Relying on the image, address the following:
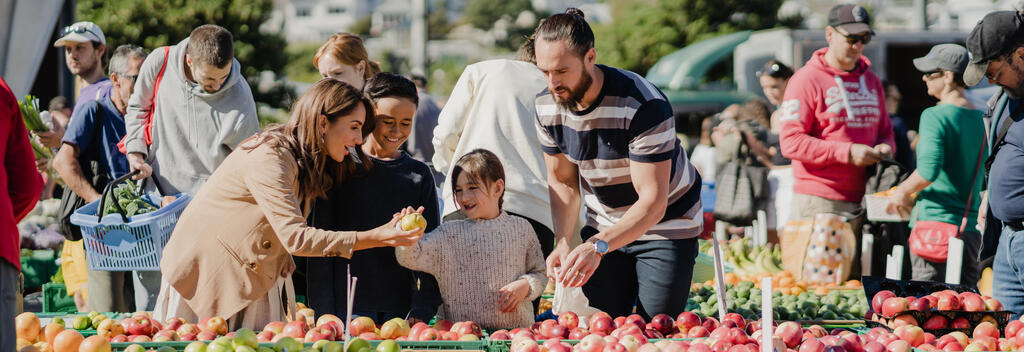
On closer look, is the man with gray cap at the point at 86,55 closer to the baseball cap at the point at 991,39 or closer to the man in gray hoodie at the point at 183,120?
the man in gray hoodie at the point at 183,120

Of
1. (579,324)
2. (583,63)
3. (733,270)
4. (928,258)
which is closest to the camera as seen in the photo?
(583,63)

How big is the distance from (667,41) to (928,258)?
37.0m

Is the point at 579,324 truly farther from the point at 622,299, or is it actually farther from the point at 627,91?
the point at 627,91

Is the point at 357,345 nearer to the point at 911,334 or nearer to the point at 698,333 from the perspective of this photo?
the point at 698,333

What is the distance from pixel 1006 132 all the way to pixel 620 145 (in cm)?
150

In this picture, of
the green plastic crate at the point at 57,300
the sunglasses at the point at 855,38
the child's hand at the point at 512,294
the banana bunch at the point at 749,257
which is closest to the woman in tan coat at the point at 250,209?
Answer: the child's hand at the point at 512,294

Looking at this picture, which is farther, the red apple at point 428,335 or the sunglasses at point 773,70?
the sunglasses at point 773,70

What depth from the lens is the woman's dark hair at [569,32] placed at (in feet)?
10.9

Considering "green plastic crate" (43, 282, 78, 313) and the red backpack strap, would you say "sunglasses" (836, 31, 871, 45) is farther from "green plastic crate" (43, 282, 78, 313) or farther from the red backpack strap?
"green plastic crate" (43, 282, 78, 313)

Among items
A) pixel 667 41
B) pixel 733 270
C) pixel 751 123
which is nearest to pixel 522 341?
pixel 733 270

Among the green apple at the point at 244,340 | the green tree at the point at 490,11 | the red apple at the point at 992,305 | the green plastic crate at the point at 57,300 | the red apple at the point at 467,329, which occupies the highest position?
the green apple at the point at 244,340

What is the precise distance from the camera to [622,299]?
4074 mm

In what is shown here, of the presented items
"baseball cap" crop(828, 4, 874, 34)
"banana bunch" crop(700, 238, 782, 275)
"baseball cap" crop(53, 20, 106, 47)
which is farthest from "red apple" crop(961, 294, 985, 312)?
"baseball cap" crop(53, 20, 106, 47)

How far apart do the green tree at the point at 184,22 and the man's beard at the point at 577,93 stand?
2540 centimetres
